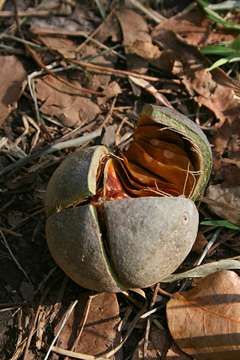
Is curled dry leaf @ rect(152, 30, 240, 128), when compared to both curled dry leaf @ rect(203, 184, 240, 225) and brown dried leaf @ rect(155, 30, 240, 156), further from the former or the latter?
curled dry leaf @ rect(203, 184, 240, 225)

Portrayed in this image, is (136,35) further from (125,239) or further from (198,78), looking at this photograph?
(125,239)

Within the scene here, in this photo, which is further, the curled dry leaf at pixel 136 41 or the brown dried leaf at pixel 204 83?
the curled dry leaf at pixel 136 41

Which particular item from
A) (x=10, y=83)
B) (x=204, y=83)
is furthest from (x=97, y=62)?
(x=204, y=83)

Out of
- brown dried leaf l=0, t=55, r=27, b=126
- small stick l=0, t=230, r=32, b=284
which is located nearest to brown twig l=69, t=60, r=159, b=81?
brown dried leaf l=0, t=55, r=27, b=126

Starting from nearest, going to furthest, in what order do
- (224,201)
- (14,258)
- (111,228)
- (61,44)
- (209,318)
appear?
(111,228)
(209,318)
(14,258)
(224,201)
(61,44)

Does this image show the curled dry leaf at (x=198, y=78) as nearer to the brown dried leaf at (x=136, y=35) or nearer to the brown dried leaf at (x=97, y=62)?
the brown dried leaf at (x=136, y=35)

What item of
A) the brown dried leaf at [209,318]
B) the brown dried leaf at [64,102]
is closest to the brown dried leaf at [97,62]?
the brown dried leaf at [64,102]
